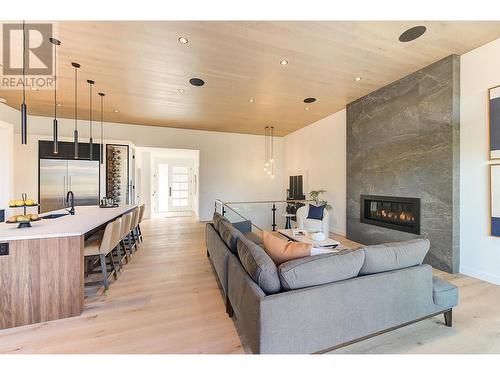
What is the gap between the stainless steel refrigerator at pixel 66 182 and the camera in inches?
215

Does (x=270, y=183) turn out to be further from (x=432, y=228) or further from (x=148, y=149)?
(x=432, y=228)

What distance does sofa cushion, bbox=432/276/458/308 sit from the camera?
189cm

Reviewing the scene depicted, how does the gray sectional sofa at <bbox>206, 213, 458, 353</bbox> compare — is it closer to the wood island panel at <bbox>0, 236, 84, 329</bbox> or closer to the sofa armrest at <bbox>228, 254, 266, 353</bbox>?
the sofa armrest at <bbox>228, 254, 266, 353</bbox>

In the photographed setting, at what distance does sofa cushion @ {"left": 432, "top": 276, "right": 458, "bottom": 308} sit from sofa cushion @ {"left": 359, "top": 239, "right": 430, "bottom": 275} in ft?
0.80

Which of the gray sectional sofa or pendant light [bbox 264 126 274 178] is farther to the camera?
pendant light [bbox 264 126 274 178]

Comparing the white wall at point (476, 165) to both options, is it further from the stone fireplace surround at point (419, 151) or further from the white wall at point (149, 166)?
the white wall at point (149, 166)

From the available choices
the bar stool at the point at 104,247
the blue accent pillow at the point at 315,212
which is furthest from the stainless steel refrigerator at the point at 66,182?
the blue accent pillow at the point at 315,212

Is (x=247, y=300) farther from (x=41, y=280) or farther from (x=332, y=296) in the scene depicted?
(x=41, y=280)

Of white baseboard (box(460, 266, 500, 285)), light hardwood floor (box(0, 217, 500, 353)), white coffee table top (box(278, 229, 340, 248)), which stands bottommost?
light hardwood floor (box(0, 217, 500, 353))

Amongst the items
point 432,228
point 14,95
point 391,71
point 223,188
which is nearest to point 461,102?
point 391,71

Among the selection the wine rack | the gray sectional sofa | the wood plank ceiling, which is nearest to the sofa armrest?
the gray sectional sofa

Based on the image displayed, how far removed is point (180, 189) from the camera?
949 cm

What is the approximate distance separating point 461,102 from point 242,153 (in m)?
6.16

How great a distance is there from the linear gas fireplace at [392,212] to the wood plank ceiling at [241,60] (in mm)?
2254
